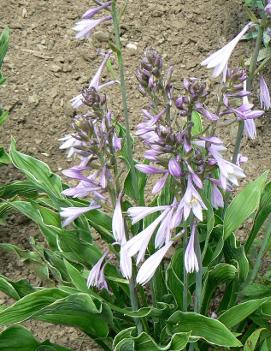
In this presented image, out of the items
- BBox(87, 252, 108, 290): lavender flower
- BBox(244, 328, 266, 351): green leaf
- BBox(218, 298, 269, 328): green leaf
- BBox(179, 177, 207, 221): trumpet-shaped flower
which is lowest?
BBox(244, 328, 266, 351): green leaf

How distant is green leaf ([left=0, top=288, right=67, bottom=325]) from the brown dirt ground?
1483 millimetres

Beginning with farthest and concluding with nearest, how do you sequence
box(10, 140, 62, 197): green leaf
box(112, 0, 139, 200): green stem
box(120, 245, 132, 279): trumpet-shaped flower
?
box(10, 140, 62, 197): green leaf → box(112, 0, 139, 200): green stem → box(120, 245, 132, 279): trumpet-shaped flower

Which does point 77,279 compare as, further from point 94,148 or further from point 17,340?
point 94,148

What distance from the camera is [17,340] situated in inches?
115

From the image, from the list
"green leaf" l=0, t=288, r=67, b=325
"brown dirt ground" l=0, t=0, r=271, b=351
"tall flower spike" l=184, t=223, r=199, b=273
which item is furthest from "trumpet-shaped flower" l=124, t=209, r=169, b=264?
"brown dirt ground" l=0, t=0, r=271, b=351

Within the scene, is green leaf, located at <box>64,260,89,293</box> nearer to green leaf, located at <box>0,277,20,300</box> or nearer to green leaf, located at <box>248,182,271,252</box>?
green leaf, located at <box>0,277,20,300</box>

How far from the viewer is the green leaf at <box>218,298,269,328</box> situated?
276cm

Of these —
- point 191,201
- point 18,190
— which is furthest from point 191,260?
point 18,190

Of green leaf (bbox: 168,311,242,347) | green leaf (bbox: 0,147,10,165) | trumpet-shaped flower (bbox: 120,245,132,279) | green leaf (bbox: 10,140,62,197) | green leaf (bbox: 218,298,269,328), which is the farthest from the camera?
green leaf (bbox: 0,147,10,165)

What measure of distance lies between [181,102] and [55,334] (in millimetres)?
1851

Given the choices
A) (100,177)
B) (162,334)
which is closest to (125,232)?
(100,177)

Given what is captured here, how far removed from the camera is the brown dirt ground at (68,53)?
4.51 meters

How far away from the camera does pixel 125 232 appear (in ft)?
8.08

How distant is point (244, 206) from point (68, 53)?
8.63 feet
